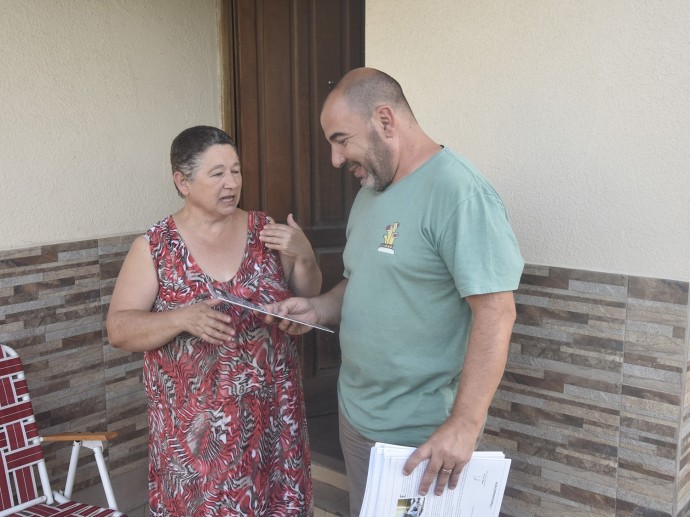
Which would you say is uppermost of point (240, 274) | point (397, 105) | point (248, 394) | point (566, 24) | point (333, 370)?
point (566, 24)

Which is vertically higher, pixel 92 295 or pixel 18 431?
pixel 92 295

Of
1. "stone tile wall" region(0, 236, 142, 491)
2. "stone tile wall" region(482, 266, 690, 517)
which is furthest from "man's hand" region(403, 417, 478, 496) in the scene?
"stone tile wall" region(0, 236, 142, 491)

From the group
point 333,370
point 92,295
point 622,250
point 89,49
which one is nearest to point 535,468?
point 622,250

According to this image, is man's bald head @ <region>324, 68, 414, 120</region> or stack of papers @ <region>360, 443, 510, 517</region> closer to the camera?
stack of papers @ <region>360, 443, 510, 517</region>

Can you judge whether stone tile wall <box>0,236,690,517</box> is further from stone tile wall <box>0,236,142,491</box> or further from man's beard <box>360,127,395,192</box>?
man's beard <box>360,127,395,192</box>

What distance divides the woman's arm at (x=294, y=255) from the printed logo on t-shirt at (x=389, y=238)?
645 mm

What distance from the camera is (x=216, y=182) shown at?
2326 mm

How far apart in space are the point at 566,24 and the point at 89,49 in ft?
7.35

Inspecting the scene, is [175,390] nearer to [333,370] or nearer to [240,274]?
[240,274]

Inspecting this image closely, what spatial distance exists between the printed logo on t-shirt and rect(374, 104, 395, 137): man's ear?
0.25m

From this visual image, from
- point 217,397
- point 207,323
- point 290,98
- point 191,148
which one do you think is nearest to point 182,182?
point 191,148

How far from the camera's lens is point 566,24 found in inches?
90.1

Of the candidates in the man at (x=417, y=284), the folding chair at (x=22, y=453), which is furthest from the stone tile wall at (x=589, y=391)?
the man at (x=417, y=284)

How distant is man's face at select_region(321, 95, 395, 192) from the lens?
5.93 feet
